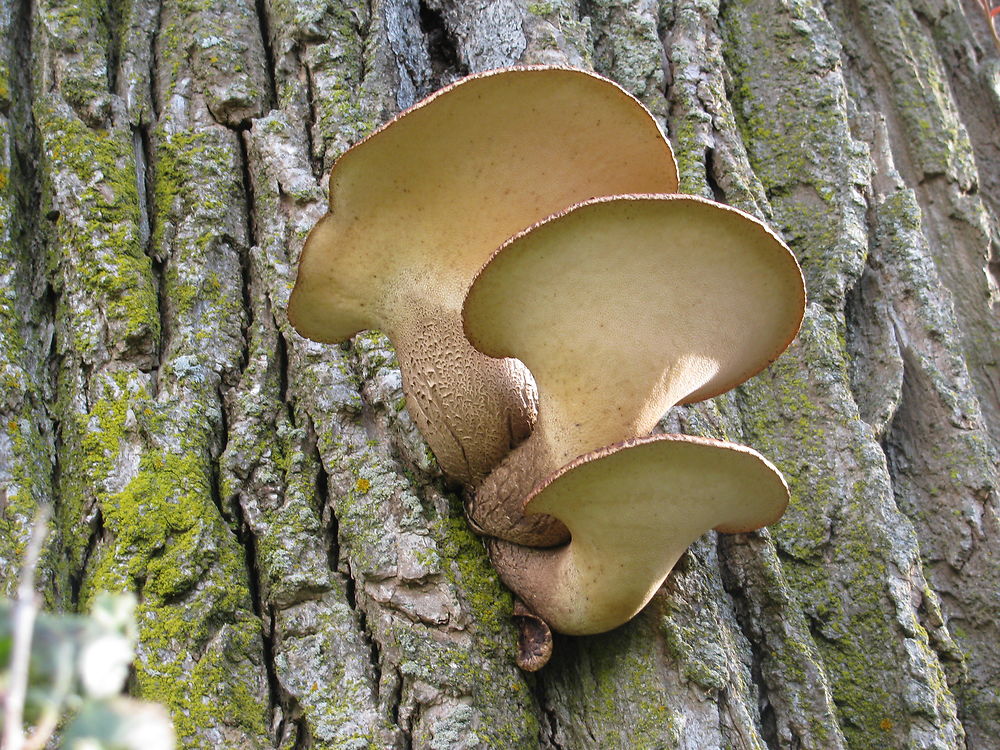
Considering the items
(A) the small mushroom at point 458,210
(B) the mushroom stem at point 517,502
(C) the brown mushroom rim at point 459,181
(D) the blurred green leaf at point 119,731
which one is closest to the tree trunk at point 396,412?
(B) the mushroom stem at point 517,502

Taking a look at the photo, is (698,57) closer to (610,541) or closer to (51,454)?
(610,541)

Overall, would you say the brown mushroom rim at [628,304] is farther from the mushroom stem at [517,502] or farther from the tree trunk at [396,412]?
the tree trunk at [396,412]

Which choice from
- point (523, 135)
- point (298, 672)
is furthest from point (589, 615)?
point (523, 135)

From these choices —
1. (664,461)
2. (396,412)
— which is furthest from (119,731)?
(396,412)

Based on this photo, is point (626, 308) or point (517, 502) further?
point (517, 502)

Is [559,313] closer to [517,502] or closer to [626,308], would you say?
[626,308]
